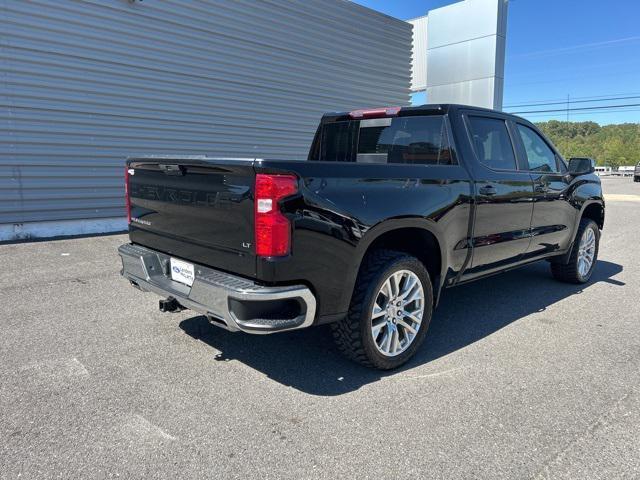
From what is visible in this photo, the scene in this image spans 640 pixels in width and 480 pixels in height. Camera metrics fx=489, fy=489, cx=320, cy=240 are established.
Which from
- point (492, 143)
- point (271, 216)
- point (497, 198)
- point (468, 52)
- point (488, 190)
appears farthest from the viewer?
point (468, 52)

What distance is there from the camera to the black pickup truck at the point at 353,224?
2788 millimetres

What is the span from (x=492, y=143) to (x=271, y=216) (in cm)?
266

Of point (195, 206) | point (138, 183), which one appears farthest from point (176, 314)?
point (195, 206)

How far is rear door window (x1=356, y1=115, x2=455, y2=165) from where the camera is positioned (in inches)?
160

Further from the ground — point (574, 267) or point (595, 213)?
point (595, 213)

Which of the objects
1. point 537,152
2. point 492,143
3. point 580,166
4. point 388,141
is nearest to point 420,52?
point 580,166

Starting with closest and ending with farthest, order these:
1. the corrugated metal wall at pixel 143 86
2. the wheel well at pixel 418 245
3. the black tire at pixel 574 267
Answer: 1. the wheel well at pixel 418 245
2. the black tire at pixel 574 267
3. the corrugated metal wall at pixel 143 86

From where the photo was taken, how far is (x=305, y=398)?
3.05 m

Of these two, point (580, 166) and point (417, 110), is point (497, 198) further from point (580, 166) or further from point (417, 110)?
point (580, 166)

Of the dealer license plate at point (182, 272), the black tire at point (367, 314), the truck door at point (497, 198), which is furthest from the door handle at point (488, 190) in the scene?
the dealer license plate at point (182, 272)

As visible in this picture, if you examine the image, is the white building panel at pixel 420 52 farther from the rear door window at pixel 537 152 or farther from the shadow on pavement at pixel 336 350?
the shadow on pavement at pixel 336 350

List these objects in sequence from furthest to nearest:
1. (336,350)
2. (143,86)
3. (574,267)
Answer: (143,86) → (574,267) → (336,350)

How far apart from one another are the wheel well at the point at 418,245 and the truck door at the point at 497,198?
1.57 feet

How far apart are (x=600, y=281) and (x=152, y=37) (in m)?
8.34
